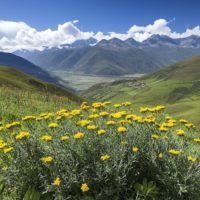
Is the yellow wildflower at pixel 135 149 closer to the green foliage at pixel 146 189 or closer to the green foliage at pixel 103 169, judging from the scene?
the green foliage at pixel 103 169

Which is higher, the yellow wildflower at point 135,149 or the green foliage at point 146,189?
the yellow wildflower at point 135,149

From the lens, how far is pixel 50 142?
23.4 ft

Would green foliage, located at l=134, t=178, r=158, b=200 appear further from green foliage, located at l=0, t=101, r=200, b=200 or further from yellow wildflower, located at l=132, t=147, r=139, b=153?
yellow wildflower, located at l=132, t=147, r=139, b=153

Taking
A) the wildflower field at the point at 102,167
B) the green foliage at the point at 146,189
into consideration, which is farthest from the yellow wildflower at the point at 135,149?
the green foliage at the point at 146,189

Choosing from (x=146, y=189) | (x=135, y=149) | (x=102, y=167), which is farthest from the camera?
(x=102, y=167)

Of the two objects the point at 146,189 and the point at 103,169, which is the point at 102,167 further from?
the point at 146,189

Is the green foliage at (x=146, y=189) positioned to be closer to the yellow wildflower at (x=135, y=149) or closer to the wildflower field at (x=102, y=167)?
the wildflower field at (x=102, y=167)

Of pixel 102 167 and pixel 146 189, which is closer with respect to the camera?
pixel 146 189

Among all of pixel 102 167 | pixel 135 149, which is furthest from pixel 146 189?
pixel 102 167

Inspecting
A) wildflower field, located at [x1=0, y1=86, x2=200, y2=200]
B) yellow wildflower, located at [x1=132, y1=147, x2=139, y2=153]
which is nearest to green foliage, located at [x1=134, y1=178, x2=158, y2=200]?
wildflower field, located at [x1=0, y1=86, x2=200, y2=200]

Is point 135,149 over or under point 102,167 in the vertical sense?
over

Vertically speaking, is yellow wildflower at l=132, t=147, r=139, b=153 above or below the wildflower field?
above

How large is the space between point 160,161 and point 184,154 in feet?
1.59

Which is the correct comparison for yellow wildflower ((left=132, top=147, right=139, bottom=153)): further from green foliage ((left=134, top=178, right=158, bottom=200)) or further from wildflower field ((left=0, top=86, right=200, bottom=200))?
green foliage ((left=134, top=178, right=158, bottom=200))
